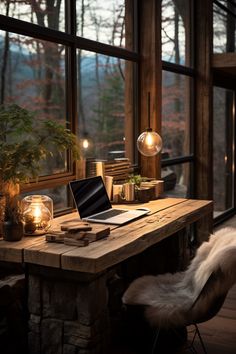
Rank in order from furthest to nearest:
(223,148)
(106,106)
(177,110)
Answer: (223,148) → (177,110) → (106,106)

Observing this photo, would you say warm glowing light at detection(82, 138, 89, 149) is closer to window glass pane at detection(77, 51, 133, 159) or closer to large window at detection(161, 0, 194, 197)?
window glass pane at detection(77, 51, 133, 159)

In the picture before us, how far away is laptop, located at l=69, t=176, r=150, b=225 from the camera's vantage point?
3.18m

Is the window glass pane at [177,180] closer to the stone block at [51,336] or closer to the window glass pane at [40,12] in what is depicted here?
the window glass pane at [40,12]

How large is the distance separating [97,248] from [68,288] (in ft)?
0.82

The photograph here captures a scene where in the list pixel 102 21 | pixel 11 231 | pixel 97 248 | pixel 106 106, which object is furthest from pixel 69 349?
pixel 102 21

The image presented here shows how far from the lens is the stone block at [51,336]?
8.34ft

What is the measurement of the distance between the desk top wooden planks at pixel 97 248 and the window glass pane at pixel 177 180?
2.03 meters

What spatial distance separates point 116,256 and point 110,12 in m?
2.68

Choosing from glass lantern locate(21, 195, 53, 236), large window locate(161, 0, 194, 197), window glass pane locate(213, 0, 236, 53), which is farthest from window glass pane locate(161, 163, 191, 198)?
glass lantern locate(21, 195, 53, 236)

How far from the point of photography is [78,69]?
3.89 meters

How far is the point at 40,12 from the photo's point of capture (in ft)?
11.9

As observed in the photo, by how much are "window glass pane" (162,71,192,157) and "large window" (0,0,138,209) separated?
113 centimetres

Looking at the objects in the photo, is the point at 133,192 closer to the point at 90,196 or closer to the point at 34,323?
the point at 90,196

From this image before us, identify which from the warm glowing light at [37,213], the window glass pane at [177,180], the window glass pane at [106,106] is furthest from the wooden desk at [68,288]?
the window glass pane at [177,180]
